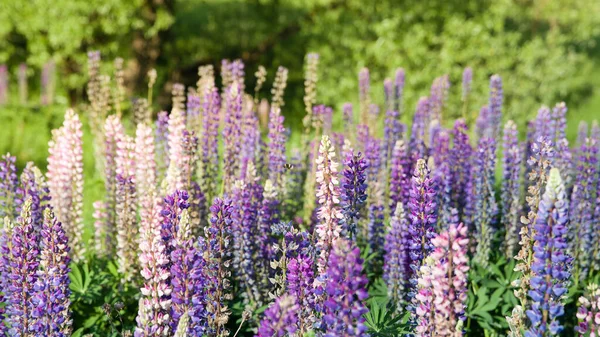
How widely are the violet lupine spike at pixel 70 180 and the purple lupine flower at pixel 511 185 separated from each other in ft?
11.0

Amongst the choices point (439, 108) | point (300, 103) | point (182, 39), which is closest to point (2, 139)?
point (182, 39)

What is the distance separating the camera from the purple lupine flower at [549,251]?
9.48ft

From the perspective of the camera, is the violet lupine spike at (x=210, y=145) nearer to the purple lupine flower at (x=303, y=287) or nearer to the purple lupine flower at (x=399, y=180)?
the purple lupine flower at (x=399, y=180)

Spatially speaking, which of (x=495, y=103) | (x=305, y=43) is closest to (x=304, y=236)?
(x=495, y=103)

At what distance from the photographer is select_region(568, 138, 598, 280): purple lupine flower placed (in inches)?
211

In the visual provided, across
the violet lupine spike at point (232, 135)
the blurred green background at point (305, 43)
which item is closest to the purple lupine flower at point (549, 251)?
the violet lupine spike at point (232, 135)

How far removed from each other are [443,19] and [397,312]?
11.8 meters

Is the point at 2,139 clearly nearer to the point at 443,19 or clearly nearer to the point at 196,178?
the point at 196,178

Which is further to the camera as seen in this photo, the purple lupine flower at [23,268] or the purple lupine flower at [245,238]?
the purple lupine flower at [245,238]

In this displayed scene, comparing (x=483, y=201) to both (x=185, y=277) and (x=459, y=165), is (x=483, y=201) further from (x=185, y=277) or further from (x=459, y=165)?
(x=185, y=277)

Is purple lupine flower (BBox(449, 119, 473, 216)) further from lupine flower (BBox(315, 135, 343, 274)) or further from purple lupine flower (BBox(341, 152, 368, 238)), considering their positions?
lupine flower (BBox(315, 135, 343, 274))

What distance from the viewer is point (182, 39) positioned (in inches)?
612

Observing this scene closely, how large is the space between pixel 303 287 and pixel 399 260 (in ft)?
3.95

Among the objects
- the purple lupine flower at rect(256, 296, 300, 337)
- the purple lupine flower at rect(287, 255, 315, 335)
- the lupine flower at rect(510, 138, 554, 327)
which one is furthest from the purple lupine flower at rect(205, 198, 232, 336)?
the lupine flower at rect(510, 138, 554, 327)
